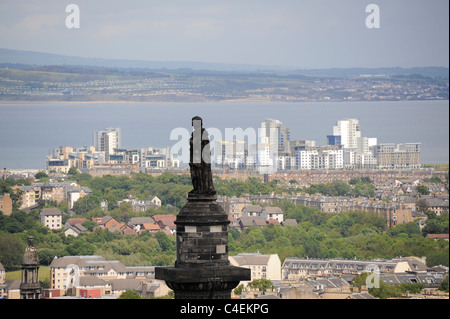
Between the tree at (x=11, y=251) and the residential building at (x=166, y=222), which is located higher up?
the tree at (x=11, y=251)

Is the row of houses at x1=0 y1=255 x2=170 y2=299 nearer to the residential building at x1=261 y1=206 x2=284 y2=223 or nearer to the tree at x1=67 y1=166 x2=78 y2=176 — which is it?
the residential building at x1=261 y1=206 x2=284 y2=223

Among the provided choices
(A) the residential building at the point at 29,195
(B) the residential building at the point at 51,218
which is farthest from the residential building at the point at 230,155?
(B) the residential building at the point at 51,218

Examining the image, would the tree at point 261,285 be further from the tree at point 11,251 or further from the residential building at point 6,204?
the residential building at point 6,204

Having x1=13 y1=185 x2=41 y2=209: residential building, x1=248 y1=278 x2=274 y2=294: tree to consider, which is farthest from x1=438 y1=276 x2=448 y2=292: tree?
x1=13 y1=185 x2=41 y2=209: residential building

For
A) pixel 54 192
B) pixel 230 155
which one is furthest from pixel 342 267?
pixel 230 155

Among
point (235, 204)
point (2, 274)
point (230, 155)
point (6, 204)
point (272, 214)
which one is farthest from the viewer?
point (230, 155)

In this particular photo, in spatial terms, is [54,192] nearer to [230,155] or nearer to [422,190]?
[230,155]
